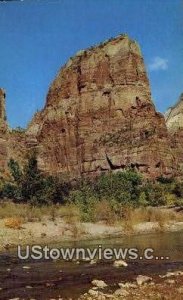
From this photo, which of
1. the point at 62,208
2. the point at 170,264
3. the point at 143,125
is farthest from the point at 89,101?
the point at 170,264

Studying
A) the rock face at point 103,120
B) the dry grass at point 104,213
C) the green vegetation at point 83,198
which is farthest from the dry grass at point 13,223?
the rock face at point 103,120

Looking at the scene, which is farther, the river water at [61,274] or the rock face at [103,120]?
the rock face at [103,120]

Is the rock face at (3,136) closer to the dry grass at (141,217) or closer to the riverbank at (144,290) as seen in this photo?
the dry grass at (141,217)

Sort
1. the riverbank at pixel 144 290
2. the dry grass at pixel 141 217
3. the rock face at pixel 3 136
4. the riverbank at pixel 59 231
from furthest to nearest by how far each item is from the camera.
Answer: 1. the rock face at pixel 3 136
2. the dry grass at pixel 141 217
3. the riverbank at pixel 59 231
4. the riverbank at pixel 144 290

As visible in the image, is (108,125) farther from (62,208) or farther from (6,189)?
(62,208)

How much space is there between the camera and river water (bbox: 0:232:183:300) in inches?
491

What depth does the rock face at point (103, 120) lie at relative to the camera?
87.9 metres

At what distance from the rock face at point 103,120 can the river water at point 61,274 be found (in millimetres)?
66416

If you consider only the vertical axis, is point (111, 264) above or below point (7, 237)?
below

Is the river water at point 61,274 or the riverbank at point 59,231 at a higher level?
the riverbank at point 59,231

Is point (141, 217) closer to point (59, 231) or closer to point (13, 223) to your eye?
point (59, 231)

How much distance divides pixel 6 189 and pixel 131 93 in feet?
161

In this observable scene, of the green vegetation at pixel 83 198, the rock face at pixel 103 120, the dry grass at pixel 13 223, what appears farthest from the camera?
the rock face at pixel 103 120

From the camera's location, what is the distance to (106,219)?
37.2 m
